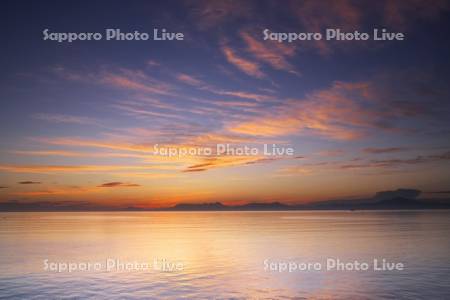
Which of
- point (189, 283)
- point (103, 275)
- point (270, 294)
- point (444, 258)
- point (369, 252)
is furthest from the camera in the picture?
point (369, 252)

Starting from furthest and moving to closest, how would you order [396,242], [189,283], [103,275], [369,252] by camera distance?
[396,242] < [369,252] < [103,275] < [189,283]

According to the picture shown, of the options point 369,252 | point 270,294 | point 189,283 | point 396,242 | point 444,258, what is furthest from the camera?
point 396,242

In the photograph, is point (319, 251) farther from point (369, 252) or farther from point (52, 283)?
point (52, 283)

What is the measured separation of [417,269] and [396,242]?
1356 cm

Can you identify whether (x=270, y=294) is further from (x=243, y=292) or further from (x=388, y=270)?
(x=388, y=270)

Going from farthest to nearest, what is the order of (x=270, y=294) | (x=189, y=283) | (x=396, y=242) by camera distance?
(x=396, y=242) → (x=189, y=283) → (x=270, y=294)

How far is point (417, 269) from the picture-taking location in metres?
22.3

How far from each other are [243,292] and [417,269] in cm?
978

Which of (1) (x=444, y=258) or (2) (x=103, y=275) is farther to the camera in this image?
(1) (x=444, y=258)

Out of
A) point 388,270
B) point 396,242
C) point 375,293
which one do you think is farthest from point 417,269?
point 396,242

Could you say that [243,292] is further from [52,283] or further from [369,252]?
[369,252]

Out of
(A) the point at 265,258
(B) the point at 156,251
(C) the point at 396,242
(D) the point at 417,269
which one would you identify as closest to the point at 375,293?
(D) the point at 417,269

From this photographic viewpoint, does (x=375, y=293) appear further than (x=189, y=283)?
No

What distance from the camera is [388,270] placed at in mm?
22234
